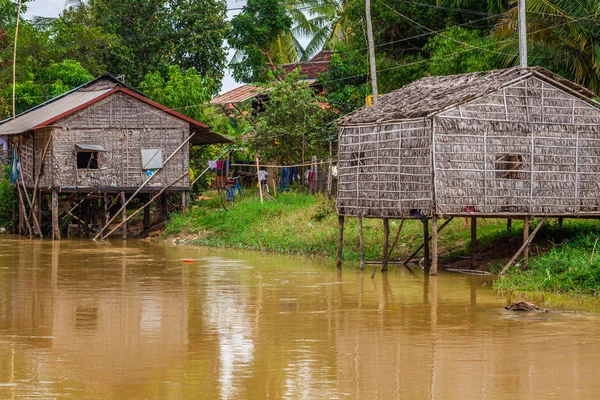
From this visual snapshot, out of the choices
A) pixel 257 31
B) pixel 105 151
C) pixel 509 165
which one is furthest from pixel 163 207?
pixel 509 165

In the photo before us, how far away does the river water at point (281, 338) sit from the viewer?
940 centimetres

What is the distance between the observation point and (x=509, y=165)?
18375mm

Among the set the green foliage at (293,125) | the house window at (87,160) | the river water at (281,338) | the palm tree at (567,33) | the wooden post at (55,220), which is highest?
the palm tree at (567,33)

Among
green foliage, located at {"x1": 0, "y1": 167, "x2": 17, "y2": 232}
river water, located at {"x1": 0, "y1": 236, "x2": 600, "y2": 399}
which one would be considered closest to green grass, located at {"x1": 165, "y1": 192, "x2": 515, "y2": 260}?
river water, located at {"x1": 0, "y1": 236, "x2": 600, "y2": 399}

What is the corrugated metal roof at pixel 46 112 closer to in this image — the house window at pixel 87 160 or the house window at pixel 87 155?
the house window at pixel 87 155

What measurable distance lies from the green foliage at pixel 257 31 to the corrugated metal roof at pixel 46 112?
315 inches

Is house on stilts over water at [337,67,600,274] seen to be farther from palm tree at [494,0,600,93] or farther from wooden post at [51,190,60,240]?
wooden post at [51,190,60,240]

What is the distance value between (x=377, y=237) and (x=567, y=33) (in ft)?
21.9

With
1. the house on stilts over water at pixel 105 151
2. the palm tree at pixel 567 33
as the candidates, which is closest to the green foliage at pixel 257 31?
the house on stilts over water at pixel 105 151

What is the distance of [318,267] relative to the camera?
2070 cm

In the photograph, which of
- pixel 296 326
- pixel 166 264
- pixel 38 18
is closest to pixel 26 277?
pixel 166 264

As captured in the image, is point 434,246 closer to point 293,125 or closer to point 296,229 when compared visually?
point 296,229

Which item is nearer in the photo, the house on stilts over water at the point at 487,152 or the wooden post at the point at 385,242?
the house on stilts over water at the point at 487,152

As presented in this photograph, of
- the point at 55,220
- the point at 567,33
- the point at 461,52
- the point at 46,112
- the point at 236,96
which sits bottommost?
the point at 55,220
